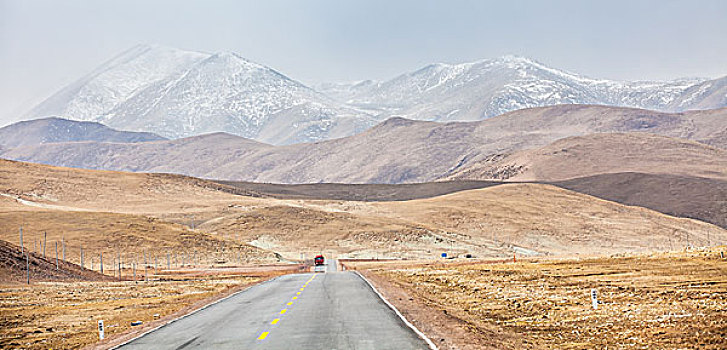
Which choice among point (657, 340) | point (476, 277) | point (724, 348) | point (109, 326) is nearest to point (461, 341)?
point (657, 340)

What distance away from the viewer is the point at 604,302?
2591cm

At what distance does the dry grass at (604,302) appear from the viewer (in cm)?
1848

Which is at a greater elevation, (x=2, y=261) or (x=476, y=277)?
(x=2, y=261)

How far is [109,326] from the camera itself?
2650 cm

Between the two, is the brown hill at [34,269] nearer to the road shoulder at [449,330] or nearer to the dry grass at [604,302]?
the dry grass at [604,302]

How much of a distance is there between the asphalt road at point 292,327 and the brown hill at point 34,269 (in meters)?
20.5

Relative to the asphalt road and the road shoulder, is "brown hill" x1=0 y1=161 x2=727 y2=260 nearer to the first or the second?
the asphalt road

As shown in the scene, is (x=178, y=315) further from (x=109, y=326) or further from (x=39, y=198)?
(x=39, y=198)

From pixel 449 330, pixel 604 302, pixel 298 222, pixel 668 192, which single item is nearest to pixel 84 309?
pixel 449 330

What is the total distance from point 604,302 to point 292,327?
446 inches

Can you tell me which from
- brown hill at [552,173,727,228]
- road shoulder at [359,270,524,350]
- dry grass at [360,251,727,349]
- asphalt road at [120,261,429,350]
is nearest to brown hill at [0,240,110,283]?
asphalt road at [120,261,429,350]

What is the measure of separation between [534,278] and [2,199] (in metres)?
112

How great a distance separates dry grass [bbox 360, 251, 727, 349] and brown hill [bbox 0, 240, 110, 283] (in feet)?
79.5

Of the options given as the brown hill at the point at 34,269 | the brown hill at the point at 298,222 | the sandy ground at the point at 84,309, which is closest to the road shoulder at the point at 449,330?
the sandy ground at the point at 84,309
